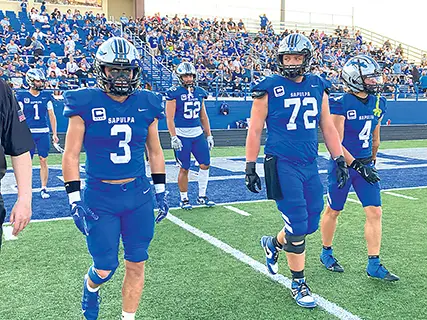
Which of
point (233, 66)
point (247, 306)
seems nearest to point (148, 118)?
point (247, 306)

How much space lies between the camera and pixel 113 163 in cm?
295

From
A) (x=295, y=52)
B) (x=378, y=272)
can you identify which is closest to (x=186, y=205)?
(x=378, y=272)

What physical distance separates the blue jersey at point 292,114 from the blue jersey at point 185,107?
10.1ft

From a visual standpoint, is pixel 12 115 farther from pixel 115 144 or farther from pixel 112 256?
pixel 112 256

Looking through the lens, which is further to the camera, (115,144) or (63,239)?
(63,239)

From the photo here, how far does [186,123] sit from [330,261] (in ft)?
10.0

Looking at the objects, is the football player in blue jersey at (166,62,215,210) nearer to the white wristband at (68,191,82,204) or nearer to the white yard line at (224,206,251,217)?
the white yard line at (224,206,251,217)

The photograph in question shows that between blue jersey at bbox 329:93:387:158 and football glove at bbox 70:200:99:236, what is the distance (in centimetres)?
226

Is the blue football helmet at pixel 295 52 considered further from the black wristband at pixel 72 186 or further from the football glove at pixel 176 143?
the football glove at pixel 176 143

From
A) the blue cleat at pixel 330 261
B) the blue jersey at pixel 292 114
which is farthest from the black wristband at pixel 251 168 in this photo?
the blue cleat at pixel 330 261

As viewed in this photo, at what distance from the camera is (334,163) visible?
13.5 ft

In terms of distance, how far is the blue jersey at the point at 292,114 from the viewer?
12.1 feet

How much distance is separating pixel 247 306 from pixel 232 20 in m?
24.7

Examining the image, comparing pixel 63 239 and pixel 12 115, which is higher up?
pixel 12 115
